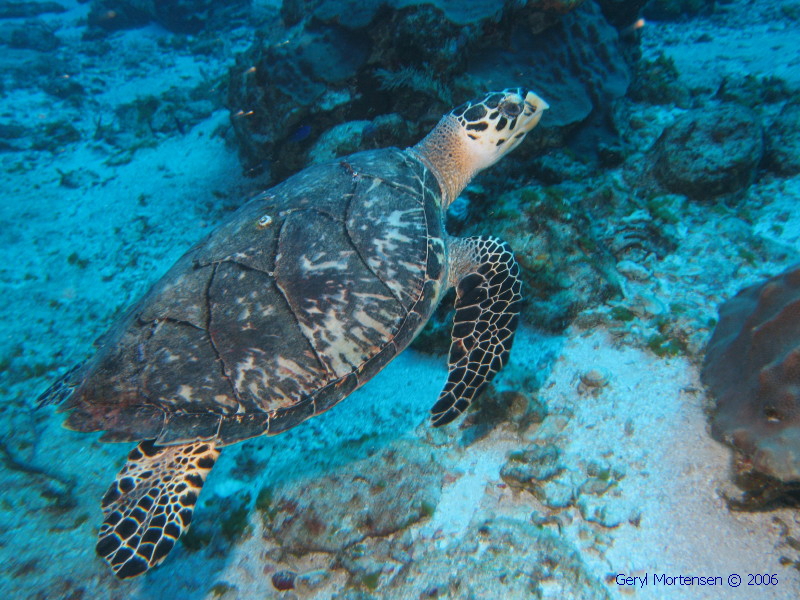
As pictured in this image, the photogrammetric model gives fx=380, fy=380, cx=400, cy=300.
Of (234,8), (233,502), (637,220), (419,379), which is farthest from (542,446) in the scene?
(234,8)

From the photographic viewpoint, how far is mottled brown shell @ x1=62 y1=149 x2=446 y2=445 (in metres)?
2.46

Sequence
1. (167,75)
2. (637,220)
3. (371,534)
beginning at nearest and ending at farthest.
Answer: (371,534) < (637,220) < (167,75)

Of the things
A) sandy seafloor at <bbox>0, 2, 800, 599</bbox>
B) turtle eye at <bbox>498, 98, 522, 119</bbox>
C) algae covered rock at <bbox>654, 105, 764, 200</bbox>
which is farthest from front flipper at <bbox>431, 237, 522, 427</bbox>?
algae covered rock at <bbox>654, 105, 764, 200</bbox>

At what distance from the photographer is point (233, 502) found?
3168 mm

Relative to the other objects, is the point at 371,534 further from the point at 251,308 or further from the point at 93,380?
the point at 93,380

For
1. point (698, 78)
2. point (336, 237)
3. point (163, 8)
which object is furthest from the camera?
point (163, 8)

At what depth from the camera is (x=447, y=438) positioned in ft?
10.2

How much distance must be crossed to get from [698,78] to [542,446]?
7805mm

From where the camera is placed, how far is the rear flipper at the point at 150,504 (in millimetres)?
2254

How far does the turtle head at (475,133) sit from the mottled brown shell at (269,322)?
121 cm

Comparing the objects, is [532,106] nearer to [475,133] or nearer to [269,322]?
[475,133]

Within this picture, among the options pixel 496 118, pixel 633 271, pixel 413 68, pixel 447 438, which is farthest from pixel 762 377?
pixel 413 68

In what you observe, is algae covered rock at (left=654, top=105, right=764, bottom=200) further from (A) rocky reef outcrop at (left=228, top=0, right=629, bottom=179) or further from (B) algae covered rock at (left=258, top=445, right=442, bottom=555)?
(B) algae covered rock at (left=258, top=445, right=442, bottom=555)

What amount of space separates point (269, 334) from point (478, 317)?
165cm
